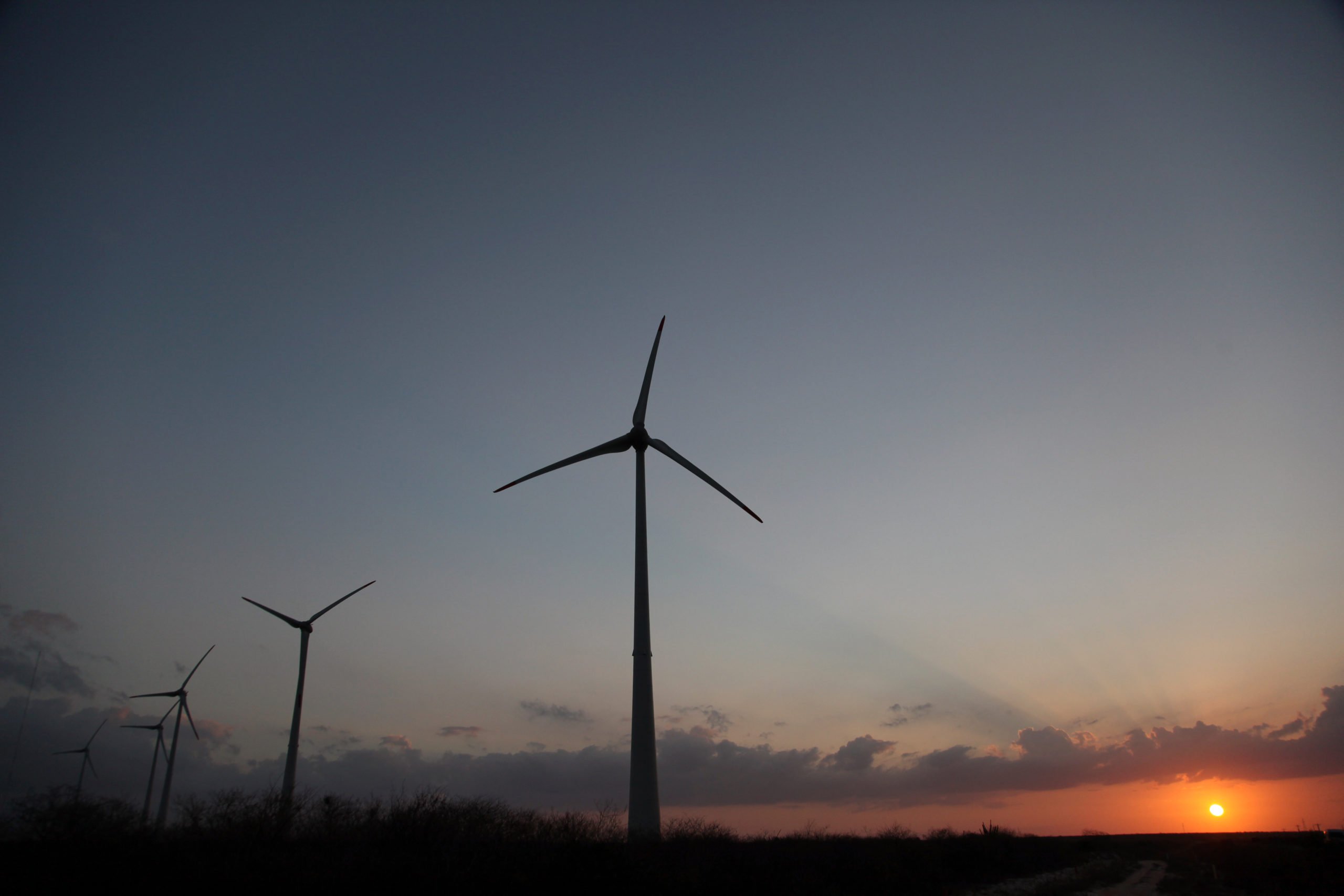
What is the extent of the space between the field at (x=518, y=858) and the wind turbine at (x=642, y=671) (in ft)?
5.96

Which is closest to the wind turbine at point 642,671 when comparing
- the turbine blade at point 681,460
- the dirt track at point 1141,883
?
the turbine blade at point 681,460

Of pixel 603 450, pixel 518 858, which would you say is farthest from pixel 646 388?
pixel 518 858

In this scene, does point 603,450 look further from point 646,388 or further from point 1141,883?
point 1141,883

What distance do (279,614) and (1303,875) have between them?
7181cm

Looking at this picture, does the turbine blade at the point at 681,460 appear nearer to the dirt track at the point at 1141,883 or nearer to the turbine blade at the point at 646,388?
the turbine blade at the point at 646,388

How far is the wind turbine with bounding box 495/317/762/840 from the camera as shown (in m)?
31.9

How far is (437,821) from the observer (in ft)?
97.7

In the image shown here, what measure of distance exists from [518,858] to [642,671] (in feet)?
37.3

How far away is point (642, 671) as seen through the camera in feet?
116

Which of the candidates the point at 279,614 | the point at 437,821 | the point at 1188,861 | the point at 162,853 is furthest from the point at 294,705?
the point at 1188,861

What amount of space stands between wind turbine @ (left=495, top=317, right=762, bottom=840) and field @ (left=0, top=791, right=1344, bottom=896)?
5.96ft

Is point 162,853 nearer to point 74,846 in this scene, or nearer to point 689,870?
point 74,846

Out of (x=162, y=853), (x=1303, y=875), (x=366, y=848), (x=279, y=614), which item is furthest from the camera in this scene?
(x=279, y=614)

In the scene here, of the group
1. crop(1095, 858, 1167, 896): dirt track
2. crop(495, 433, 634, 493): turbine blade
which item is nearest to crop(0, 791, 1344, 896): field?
crop(1095, 858, 1167, 896): dirt track
